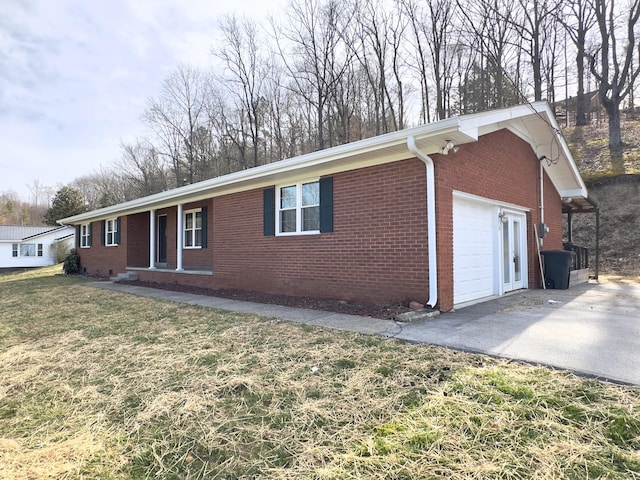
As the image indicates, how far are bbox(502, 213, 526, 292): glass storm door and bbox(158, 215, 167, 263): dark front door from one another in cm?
1251

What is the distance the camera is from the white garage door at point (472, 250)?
7.11 metres

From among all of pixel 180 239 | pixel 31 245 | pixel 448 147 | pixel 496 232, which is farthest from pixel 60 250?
pixel 448 147

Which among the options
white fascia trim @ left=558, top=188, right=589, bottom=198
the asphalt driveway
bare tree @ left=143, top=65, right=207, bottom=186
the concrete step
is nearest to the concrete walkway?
the asphalt driveway

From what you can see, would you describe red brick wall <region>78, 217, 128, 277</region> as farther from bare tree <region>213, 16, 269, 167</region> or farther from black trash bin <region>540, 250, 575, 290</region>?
black trash bin <region>540, 250, 575, 290</region>

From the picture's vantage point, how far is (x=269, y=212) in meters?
9.30

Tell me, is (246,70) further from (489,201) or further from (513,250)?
(513,250)

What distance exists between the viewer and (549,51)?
21812 mm

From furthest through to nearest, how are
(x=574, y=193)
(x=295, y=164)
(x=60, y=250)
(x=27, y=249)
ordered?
(x=27, y=249), (x=60, y=250), (x=574, y=193), (x=295, y=164)

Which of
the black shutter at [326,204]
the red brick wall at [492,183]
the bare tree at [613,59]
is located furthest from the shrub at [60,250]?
the bare tree at [613,59]

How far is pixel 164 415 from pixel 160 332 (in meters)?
2.94

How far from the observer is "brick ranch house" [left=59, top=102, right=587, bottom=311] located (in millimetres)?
6434

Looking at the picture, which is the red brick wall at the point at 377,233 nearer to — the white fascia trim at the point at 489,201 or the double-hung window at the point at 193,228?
the white fascia trim at the point at 489,201

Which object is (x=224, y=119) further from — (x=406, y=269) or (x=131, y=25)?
(x=406, y=269)

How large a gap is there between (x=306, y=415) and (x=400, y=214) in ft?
15.4
